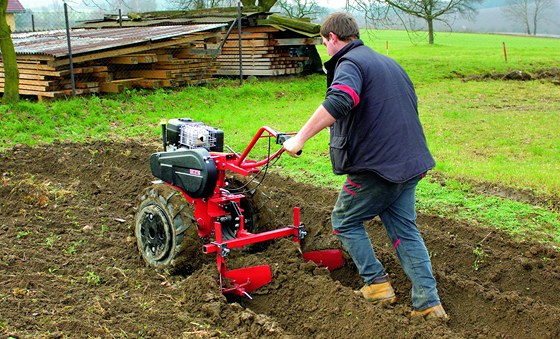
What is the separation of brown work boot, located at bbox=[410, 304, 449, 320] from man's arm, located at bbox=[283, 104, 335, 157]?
144 centimetres

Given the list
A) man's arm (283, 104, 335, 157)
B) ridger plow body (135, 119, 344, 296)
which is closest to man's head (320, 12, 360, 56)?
man's arm (283, 104, 335, 157)

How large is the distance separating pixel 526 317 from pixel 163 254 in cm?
287

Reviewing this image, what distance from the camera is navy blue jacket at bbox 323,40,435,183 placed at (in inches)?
171

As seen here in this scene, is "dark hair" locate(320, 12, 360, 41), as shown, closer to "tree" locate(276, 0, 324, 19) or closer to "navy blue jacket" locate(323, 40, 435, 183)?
"navy blue jacket" locate(323, 40, 435, 183)

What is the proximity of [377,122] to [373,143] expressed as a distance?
0.15m

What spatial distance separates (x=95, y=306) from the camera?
459 centimetres

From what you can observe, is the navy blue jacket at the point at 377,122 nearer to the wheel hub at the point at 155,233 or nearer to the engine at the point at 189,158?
the engine at the point at 189,158

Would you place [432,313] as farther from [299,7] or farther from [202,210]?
[299,7]

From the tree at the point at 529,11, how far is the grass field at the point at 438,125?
6118 cm

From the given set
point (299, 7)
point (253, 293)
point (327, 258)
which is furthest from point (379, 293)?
point (299, 7)

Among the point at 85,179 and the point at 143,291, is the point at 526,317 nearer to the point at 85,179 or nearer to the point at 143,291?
the point at 143,291

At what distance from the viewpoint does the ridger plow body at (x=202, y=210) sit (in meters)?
5.07

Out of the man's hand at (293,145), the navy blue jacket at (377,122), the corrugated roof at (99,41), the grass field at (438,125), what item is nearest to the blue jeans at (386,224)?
the navy blue jacket at (377,122)

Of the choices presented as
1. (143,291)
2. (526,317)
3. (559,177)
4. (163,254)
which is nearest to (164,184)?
(163,254)
